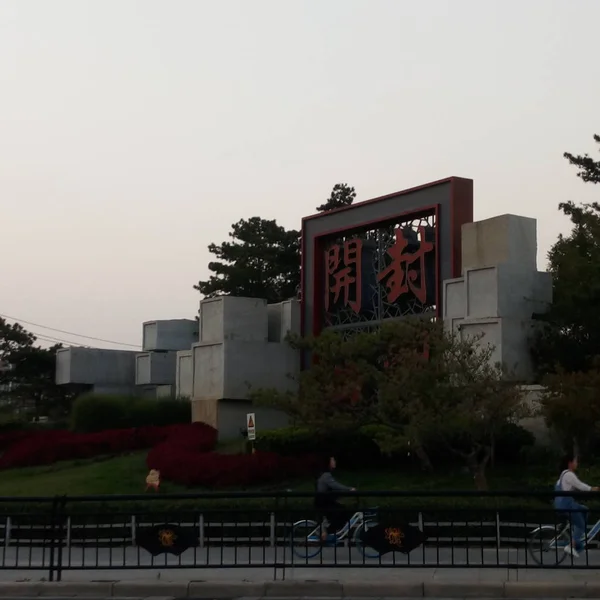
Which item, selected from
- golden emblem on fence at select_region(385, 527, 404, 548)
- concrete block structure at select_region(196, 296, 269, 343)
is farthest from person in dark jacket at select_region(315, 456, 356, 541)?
concrete block structure at select_region(196, 296, 269, 343)

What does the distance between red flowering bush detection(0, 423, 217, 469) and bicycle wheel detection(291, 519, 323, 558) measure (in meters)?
18.5

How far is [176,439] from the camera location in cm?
3141

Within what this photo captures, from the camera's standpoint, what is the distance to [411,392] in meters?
22.7

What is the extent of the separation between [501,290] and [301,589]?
15.5 metres

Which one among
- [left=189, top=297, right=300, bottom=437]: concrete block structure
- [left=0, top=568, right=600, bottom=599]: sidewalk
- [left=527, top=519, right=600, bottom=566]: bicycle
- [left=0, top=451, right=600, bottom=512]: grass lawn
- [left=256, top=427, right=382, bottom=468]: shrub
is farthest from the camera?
[left=189, top=297, right=300, bottom=437]: concrete block structure

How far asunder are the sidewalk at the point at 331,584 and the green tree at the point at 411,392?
9.22m

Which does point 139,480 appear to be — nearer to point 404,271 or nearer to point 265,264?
point 404,271

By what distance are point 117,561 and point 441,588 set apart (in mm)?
5430

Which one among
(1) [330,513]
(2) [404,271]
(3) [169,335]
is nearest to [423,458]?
(2) [404,271]

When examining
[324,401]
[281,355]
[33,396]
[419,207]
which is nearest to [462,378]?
[324,401]

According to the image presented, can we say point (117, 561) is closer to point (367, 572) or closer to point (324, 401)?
point (367, 572)

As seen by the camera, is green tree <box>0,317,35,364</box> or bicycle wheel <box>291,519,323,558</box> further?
green tree <box>0,317,35,364</box>

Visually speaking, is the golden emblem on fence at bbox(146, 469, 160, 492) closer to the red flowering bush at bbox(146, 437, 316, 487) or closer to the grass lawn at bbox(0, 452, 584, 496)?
the grass lawn at bbox(0, 452, 584, 496)

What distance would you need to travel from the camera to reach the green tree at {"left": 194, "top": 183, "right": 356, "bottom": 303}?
184 feet
